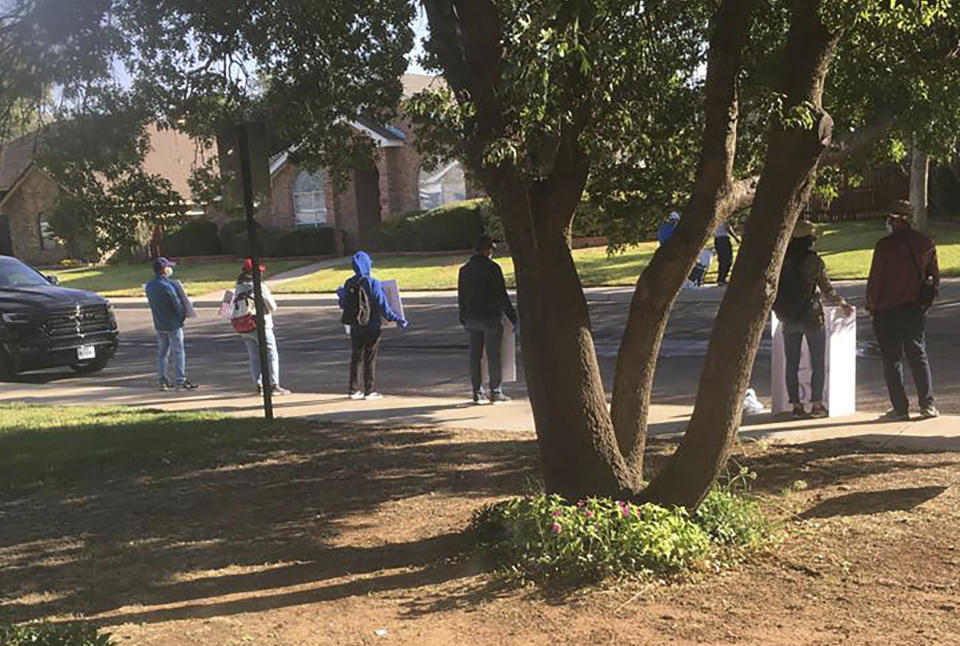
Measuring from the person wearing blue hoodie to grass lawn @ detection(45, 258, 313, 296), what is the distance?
60.3ft

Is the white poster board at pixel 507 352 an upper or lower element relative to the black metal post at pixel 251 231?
lower

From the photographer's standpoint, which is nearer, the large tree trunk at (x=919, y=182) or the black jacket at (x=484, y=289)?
the black jacket at (x=484, y=289)

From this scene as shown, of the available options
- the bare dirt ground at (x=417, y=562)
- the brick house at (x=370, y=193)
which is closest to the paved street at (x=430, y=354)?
the bare dirt ground at (x=417, y=562)

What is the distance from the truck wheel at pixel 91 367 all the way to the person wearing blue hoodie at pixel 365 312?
6368 millimetres

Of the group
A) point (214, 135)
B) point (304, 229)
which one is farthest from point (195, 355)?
point (304, 229)

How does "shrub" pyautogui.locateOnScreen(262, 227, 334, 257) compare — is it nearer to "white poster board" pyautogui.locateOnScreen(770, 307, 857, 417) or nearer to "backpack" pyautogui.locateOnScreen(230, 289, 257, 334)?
"backpack" pyautogui.locateOnScreen(230, 289, 257, 334)

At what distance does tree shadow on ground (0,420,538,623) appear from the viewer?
500 cm

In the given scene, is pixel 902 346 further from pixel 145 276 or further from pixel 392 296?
pixel 145 276

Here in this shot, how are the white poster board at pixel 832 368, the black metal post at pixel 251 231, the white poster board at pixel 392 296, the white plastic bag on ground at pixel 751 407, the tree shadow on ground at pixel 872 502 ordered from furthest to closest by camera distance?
the white poster board at pixel 392 296
the white plastic bag on ground at pixel 751 407
the black metal post at pixel 251 231
the white poster board at pixel 832 368
the tree shadow on ground at pixel 872 502

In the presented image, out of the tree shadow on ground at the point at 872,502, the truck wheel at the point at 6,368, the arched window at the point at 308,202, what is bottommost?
the tree shadow on ground at the point at 872,502

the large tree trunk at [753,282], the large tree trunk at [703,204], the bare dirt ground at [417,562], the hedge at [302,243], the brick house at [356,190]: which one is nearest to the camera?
the bare dirt ground at [417,562]

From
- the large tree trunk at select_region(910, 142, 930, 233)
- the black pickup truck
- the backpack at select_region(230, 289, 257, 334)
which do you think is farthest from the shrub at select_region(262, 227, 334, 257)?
the backpack at select_region(230, 289, 257, 334)

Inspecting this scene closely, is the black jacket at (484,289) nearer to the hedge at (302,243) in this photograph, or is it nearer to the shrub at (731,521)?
the shrub at (731,521)

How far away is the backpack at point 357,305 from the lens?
34.5 ft
